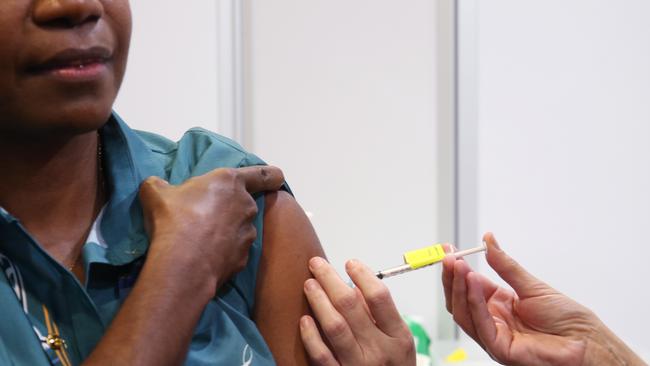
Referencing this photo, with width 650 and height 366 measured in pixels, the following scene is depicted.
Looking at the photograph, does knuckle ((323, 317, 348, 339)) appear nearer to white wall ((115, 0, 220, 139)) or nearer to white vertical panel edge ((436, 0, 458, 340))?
white vertical panel edge ((436, 0, 458, 340))

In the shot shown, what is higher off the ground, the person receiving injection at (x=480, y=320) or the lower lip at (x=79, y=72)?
the lower lip at (x=79, y=72)

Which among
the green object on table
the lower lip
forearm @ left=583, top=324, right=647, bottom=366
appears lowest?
the green object on table

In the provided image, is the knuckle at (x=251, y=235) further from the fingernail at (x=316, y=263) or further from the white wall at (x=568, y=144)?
the white wall at (x=568, y=144)

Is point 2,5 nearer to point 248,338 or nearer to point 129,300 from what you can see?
point 129,300

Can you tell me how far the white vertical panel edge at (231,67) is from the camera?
247 cm

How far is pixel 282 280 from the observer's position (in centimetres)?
103

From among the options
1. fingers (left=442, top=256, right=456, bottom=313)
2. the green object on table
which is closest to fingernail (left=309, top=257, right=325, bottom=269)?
fingers (left=442, top=256, right=456, bottom=313)

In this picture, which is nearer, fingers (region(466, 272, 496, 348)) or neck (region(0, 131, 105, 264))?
neck (region(0, 131, 105, 264))

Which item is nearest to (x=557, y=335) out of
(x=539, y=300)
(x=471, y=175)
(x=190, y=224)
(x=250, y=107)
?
(x=539, y=300)

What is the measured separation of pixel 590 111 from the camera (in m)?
2.40

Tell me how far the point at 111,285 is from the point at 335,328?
0.29m

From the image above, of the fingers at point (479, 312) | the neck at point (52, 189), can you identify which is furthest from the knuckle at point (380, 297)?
the neck at point (52, 189)

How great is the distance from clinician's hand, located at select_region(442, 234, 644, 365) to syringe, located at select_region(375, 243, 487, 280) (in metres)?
0.02

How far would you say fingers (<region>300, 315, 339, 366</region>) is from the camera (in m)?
0.99
